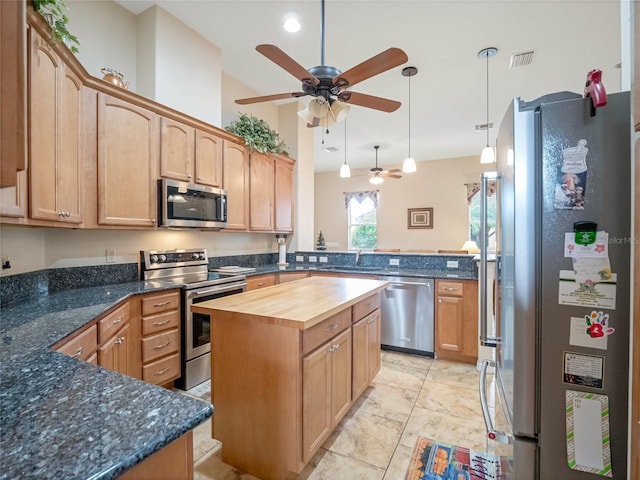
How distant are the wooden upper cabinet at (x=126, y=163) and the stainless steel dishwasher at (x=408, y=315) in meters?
2.59

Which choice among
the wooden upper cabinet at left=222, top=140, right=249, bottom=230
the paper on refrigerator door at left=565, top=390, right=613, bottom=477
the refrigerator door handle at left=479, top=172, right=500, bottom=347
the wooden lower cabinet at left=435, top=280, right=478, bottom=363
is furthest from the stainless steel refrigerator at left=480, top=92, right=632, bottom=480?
the wooden upper cabinet at left=222, top=140, right=249, bottom=230

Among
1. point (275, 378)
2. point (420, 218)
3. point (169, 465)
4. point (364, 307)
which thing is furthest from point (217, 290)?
point (420, 218)

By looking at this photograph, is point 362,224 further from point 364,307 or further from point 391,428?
point 391,428

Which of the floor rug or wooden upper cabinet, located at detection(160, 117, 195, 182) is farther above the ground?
wooden upper cabinet, located at detection(160, 117, 195, 182)

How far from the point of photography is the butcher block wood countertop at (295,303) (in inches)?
61.1

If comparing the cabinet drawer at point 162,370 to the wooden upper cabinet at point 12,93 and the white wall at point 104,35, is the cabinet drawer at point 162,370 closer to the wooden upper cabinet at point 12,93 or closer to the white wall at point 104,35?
the wooden upper cabinet at point 12,93

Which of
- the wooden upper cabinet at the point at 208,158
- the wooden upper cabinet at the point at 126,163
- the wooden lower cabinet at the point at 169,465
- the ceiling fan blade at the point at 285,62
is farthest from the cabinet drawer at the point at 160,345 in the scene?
the ceiling fan blade at the point at 285,62

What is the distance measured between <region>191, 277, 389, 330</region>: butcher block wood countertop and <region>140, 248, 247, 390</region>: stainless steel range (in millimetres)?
777

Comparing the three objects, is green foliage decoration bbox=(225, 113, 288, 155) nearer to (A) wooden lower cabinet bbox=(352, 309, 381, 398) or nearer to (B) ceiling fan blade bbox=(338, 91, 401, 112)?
Result: (B) ceiling fan blade bbox=(338, 91, 401, 112)

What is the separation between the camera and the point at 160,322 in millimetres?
2424

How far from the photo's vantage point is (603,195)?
107cm

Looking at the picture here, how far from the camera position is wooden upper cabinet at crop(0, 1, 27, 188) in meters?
0.49

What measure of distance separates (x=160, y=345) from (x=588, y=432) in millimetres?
2603

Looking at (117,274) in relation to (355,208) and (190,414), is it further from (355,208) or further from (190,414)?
(355,208)
